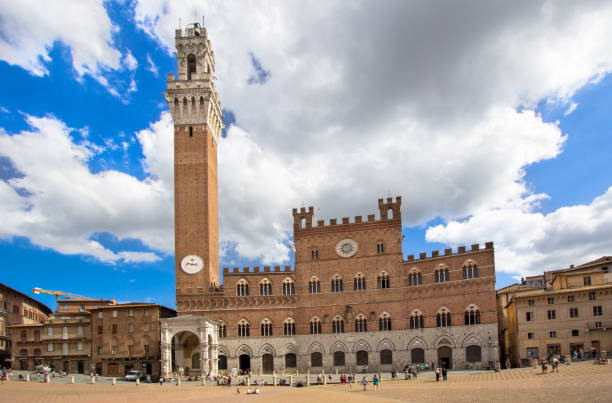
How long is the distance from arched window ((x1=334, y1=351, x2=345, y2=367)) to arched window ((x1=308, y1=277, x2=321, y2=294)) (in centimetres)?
763

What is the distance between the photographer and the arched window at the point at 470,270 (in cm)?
6116

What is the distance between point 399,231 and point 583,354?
23.0 metres

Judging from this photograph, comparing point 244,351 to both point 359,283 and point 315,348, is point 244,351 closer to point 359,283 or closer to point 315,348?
point 315,348

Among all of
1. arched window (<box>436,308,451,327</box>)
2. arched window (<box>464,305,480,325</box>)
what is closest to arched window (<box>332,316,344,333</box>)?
arched window (<box>436,308,451,327</box>)

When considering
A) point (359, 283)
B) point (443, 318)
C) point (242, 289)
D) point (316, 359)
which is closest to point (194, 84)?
point (242, 289)

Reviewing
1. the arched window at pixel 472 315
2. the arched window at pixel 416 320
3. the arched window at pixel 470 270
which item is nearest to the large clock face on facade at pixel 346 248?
the arched window at pixel 416 320

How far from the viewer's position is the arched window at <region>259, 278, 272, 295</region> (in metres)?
68.0

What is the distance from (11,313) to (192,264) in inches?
1088

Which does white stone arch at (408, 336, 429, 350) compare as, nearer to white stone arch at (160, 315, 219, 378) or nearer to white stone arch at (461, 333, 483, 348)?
white stone arch at (461, 333, 483, 348)

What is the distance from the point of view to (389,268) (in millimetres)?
65875

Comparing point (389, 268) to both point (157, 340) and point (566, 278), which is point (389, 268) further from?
point (157, 340)

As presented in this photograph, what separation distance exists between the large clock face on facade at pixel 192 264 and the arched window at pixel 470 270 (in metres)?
31.0

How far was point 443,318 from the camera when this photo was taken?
62.0 metres

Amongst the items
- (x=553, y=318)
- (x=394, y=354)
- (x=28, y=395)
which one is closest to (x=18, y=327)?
(x=28, y=395)
